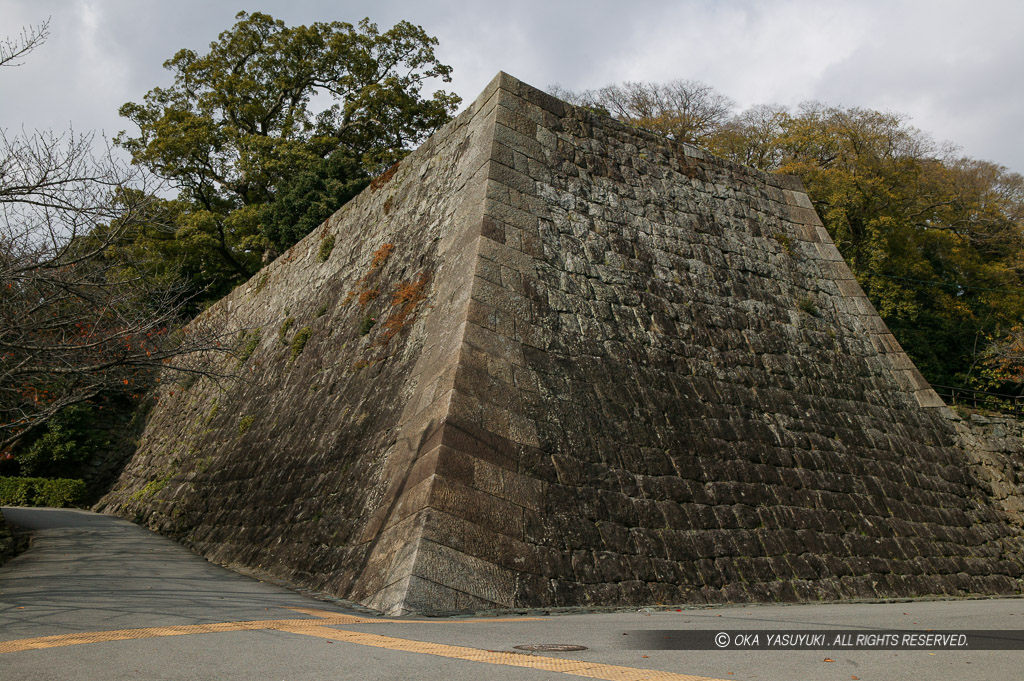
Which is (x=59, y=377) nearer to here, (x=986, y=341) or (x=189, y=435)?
(x=189, y=435)

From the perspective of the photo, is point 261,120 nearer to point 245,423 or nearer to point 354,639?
point 245,423

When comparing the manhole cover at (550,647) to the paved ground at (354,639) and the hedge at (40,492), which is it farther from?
the hedge at (40,492)

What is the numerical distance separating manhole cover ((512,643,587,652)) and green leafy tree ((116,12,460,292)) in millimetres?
20743

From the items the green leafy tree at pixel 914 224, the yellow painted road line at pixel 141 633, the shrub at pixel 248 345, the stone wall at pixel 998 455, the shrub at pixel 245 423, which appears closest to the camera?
the yellow painted road line at pixel 141 633

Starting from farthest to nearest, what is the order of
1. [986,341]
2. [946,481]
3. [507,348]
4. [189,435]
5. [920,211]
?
[920,211]
[986,341]
[189,435]
[946,481]
[507,348]

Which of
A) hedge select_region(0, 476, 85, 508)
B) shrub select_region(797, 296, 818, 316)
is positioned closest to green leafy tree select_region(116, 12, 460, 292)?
hedge select_region(0, 476, 85, 508)

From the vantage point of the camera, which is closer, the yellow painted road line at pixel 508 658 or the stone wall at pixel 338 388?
the yellow painted road line at pixel 508 658

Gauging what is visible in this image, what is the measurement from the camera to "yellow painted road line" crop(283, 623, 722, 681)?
301 centimetres

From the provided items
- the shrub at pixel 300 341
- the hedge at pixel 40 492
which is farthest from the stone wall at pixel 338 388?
the hedge at pixel 40 492

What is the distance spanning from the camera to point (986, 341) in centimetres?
2323

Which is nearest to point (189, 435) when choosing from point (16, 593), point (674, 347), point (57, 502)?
point (57, 502)

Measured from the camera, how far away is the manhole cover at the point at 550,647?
364cm

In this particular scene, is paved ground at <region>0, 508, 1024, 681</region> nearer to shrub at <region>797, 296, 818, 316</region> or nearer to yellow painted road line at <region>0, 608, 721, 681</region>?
yellow painted road line at <region>0, 608, 721, 681</region>

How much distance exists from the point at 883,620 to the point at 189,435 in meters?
13.1
